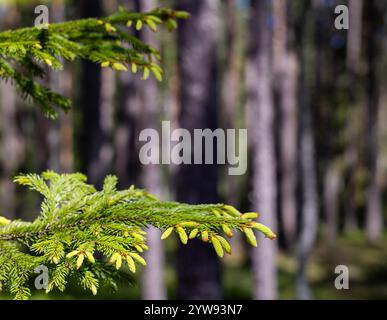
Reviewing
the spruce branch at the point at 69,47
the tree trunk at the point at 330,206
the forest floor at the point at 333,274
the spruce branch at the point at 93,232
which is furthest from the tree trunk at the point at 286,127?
the spruce branch at the point at 93,232

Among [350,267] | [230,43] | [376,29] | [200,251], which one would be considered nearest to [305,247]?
[200,251]

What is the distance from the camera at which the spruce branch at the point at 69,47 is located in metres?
2.46

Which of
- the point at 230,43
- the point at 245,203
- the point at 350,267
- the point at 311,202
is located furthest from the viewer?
the point at 245,203

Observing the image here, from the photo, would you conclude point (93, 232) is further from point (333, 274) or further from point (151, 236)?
point (333, 274)

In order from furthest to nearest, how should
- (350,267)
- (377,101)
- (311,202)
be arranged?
1. (377,101)
2. (350,267)
3. (311,202)

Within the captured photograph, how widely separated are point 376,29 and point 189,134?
19.1 m

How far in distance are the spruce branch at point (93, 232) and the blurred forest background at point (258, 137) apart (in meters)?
0.61

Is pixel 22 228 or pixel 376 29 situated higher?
pixel 376 29

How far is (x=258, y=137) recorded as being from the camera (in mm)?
8797

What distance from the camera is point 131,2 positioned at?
49.3 ft

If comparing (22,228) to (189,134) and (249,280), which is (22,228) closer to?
(189,134)

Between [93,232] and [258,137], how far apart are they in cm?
693

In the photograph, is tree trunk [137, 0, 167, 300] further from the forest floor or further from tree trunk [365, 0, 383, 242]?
tree trunk [365, 0, 383, 242]

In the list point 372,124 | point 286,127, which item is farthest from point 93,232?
point 372,124
